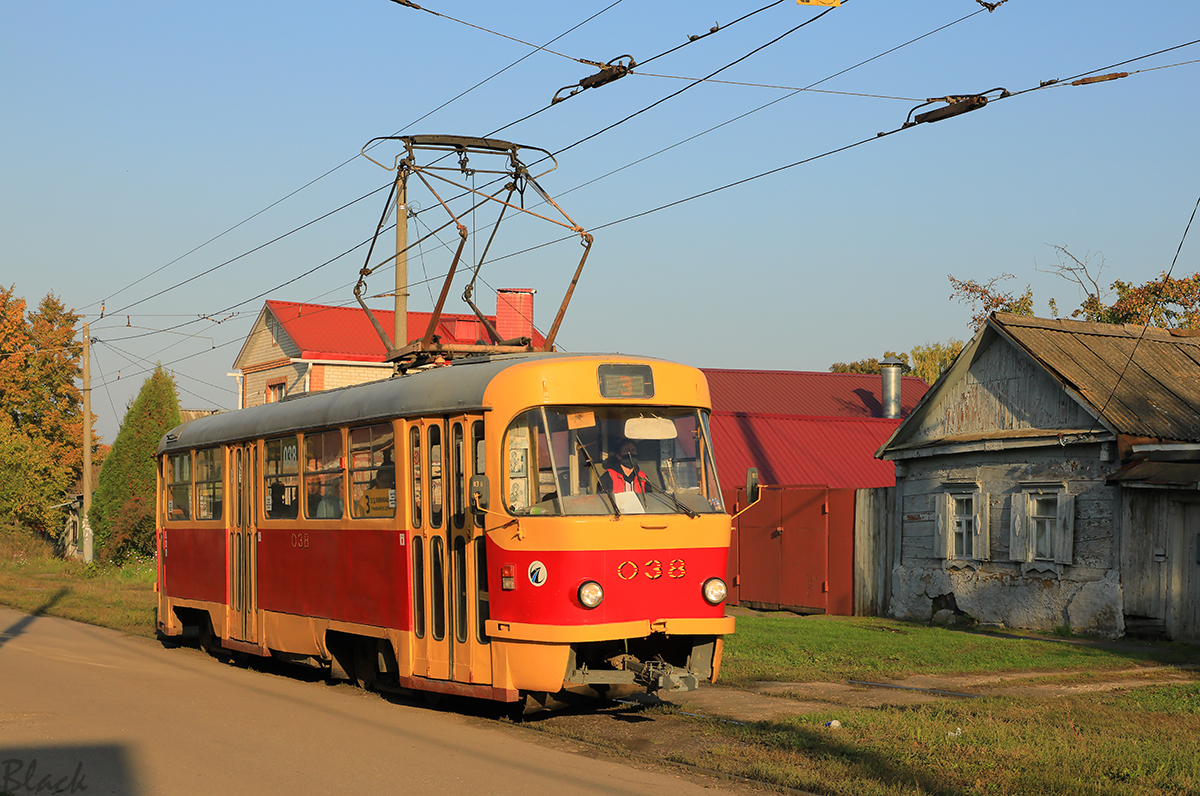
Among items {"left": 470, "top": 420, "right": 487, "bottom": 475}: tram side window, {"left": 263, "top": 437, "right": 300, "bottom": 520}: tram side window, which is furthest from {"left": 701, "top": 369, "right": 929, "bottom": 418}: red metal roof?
{"left": 470, "top": 420, "right": 487, "bottom": 475}: tram side window

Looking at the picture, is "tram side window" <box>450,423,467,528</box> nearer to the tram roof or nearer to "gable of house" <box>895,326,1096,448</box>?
the tram roof

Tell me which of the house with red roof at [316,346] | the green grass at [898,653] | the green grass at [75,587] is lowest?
the green grass at [75,587]

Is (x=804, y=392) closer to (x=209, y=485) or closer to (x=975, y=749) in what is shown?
(x=209, y=485)

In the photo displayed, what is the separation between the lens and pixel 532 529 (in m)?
9.86

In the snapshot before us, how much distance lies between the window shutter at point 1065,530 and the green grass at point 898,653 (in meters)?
1.34

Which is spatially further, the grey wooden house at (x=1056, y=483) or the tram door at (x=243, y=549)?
the grey wooden house at (x=1056, y=483)

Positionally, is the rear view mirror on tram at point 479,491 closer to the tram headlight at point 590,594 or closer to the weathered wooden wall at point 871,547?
the tram headlight at point 590,594

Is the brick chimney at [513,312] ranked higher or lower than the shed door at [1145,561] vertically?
higher

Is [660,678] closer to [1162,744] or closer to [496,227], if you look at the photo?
A: [1162,744]

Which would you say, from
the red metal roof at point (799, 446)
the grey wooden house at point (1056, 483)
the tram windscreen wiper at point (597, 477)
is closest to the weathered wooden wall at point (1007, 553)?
the grey wooden house at point (1056, 483)

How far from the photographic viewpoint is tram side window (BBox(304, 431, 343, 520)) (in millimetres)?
12570

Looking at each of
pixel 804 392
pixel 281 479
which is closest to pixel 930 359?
pixel 804 392

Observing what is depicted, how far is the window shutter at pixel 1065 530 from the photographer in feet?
62.3

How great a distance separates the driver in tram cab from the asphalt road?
2050 millimetres
